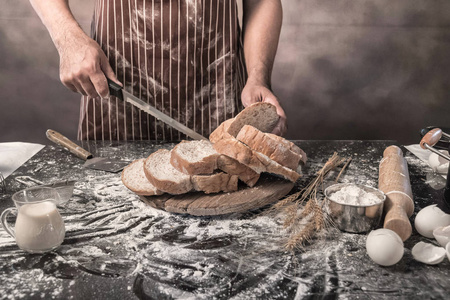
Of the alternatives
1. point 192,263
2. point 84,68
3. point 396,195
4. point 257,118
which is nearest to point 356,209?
point 396,195

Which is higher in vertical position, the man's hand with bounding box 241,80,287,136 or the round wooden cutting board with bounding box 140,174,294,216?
the man's hand with bounding box 241,80,287,136

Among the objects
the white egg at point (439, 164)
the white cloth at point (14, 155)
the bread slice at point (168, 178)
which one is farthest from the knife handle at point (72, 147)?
the white egg at point (439, 164)

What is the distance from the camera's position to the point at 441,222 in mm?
1493

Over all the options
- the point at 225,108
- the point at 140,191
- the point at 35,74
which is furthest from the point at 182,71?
the point at 35,74

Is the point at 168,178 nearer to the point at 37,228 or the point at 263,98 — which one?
the point at 37,228

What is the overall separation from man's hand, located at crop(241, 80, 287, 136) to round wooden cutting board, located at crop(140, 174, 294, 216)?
51 cm

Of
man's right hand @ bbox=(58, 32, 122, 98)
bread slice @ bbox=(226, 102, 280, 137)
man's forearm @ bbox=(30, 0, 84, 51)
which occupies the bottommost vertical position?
bread slice @ bbox=(226, 102, 280, 137)

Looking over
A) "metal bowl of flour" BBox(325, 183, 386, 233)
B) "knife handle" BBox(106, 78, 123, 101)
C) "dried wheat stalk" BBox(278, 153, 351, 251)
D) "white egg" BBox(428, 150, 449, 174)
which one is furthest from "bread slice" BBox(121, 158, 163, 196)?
"white egg" BBox(428, 150, 449, 174)

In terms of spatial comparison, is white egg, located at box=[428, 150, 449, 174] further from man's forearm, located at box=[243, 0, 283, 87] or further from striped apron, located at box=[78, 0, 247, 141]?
striped apron, located at box=[78, 0, 247, 141]

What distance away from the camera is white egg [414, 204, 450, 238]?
4.90 ft

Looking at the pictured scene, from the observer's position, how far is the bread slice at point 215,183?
5.73ft

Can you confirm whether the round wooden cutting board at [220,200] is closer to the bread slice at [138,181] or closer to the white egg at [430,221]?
the bread slice at [138,181]

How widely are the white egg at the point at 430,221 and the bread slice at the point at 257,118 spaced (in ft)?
3.00

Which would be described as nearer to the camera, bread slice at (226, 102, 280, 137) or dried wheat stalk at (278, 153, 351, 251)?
dried wheat stalk at (278, 153, 351, 251)
